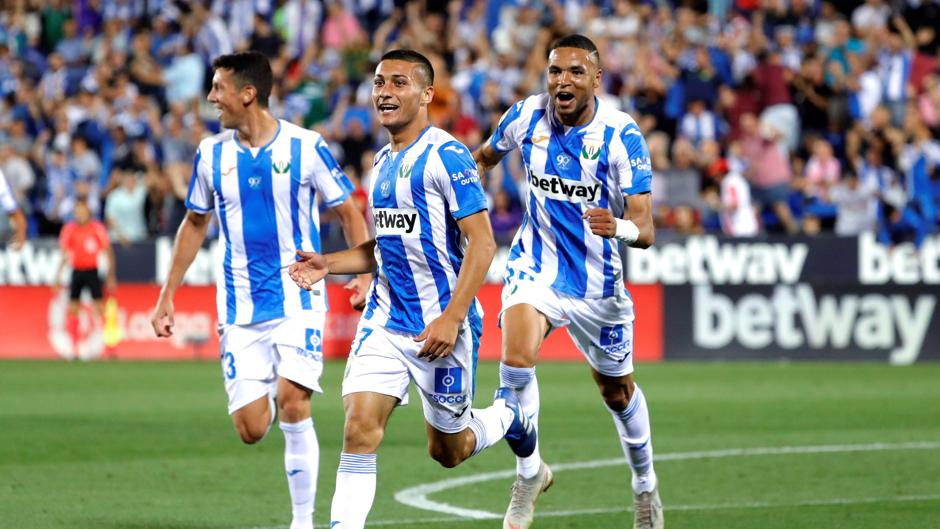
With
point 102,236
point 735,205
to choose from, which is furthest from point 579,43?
point 102,236

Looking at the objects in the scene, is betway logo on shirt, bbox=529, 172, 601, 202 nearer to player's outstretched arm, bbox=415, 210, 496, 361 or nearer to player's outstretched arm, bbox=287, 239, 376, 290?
player's outstretched arm, bbox=287, 239, 376, 290

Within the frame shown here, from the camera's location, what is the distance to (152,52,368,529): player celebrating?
26.5 feet

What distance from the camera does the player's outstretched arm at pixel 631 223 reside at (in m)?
7.08

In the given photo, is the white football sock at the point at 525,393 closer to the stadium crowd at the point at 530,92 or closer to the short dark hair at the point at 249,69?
the short dark hair at the point at 249,69

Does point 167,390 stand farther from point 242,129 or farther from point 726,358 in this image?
point 242,129

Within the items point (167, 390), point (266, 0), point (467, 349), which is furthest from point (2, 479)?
point (266, 0)

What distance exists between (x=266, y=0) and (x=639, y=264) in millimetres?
8938

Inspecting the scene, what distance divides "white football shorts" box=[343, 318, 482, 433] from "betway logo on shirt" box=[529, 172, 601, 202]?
1.56 meters

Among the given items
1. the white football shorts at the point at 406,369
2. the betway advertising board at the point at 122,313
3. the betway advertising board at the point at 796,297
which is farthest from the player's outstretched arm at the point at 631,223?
the betway advertising board at the point at 122,313

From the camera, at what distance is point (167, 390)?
1652 cm

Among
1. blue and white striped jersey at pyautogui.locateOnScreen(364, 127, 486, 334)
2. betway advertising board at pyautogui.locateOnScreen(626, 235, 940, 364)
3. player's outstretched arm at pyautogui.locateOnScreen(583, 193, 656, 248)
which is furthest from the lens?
betway advertising board at pyautogui.locateOnScreen(626, 235, 940, 364)

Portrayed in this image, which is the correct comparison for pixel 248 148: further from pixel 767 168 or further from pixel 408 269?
pixel 767 168

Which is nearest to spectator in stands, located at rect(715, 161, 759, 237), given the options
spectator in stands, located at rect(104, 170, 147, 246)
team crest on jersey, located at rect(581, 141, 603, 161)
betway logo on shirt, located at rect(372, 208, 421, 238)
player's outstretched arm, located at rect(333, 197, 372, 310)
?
spectator in stands, located at rect(104, 170, 147, 246)

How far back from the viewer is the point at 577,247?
27.0 feet
